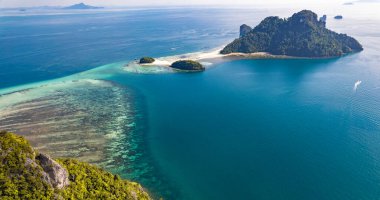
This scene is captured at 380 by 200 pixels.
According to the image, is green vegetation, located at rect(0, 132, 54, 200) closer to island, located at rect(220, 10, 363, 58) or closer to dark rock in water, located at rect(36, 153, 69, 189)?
dark rock in water, located at rect(36, 153, 69, 189)

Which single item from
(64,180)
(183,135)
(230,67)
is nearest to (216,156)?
(183,135)

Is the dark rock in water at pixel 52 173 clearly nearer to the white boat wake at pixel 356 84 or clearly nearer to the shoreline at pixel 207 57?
the white boat wake at pixel 356 84

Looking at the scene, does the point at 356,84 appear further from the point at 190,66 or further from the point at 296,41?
the point at 190,66

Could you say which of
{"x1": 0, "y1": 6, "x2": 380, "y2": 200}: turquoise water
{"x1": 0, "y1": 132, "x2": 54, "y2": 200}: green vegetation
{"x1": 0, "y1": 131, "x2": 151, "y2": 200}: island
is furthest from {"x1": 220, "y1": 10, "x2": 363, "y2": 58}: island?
{"x1": 0, "y1": 132, "x2": 54, "y2": 200}: green vegetation

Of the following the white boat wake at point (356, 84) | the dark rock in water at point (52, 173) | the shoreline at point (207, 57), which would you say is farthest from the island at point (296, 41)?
the dark rock in water at point (52, 173)

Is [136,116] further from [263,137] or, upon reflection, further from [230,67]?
[230,67]

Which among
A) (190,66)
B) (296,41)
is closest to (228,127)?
(190,66)
